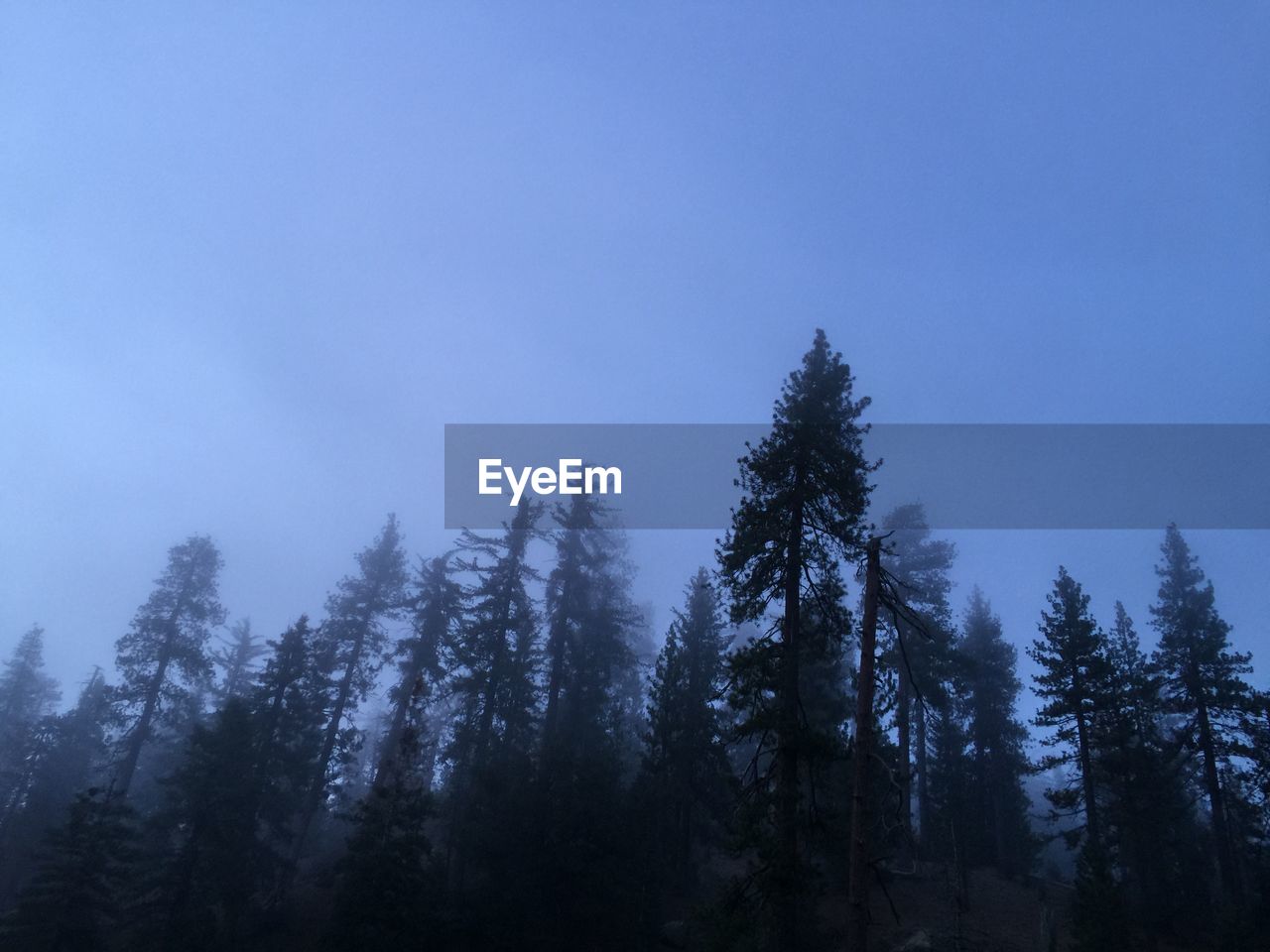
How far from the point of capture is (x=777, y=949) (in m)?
18.2

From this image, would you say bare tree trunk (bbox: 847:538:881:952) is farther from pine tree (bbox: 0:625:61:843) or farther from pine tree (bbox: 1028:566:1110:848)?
pine tree (bbox: 0:625:61:843)

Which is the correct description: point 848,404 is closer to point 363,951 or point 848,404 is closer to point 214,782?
point 363,951

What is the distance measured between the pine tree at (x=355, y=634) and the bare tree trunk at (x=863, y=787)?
3079cm

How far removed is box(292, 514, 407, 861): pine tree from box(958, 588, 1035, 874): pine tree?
32101 mm

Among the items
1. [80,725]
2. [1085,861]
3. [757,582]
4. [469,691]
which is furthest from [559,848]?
[80,725]

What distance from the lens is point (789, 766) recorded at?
17.9 m

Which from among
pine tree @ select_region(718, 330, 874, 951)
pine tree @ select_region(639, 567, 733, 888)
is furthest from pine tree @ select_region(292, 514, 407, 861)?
pine tree @ select_region(718, 330, 874, 951)

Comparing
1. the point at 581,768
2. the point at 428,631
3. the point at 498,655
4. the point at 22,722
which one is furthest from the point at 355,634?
the point at 22,722

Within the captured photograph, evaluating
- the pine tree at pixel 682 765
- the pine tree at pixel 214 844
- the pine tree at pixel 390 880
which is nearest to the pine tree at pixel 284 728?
the pine tree at pixel 214 844

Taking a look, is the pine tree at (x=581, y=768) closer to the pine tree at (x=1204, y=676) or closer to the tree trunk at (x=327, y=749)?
the tree trunk at (x=327, y=749)

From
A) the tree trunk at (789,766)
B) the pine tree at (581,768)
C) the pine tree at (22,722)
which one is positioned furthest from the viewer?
the pine tree at (22,722)

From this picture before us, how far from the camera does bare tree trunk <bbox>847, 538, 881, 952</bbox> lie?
518 inches

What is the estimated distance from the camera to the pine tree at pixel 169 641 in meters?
39.6

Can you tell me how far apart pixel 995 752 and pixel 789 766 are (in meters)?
29.6
